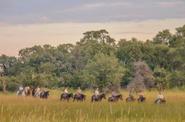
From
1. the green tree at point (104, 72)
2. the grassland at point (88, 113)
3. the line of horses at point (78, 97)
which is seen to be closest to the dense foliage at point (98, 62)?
the green tree at point (104, 72)

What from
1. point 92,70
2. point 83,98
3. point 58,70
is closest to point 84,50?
point 58,70

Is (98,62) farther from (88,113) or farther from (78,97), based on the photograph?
(88,113)

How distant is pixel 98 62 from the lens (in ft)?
233

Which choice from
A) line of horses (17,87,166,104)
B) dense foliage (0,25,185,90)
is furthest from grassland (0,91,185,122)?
dense foliage (0,25,185,90)

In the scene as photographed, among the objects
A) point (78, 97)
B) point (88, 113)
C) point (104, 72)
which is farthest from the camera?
point (104, 72)

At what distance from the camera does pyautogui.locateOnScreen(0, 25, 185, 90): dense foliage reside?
6725cm

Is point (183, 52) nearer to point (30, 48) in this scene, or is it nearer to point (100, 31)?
point (100, 31)

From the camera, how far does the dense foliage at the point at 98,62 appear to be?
6725 cm

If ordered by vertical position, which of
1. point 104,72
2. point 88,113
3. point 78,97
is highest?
point 88,113

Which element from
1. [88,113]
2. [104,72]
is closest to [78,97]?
[88,113]

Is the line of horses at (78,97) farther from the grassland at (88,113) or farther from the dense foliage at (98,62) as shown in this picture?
the dense foliage at (98,62)

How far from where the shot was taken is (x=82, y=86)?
69312 mm

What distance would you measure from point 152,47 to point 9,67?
84.9 feet

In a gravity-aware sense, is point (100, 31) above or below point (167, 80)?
above
